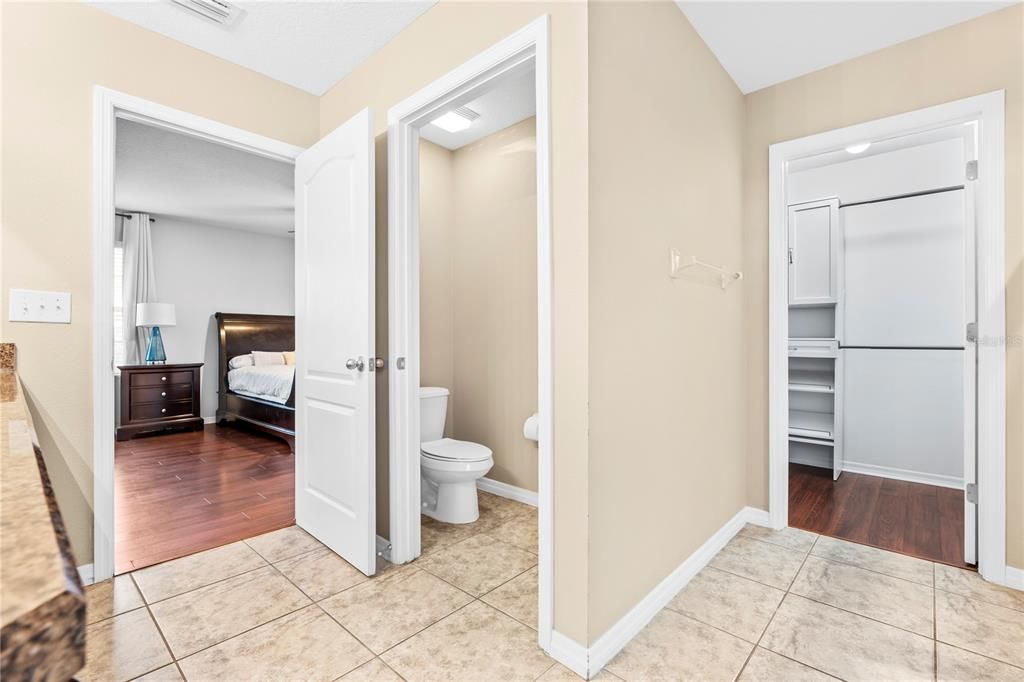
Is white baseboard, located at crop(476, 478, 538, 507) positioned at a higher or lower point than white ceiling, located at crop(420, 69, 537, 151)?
lower

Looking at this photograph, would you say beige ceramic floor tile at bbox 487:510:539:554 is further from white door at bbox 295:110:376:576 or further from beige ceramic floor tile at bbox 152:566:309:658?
beige ceramic floor tile at bbox 152:566:309:658

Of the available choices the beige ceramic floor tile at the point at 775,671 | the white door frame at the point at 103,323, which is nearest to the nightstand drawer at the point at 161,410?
the white door frame at the point at 103,323

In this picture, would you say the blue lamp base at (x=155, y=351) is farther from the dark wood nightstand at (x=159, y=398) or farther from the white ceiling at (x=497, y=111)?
the white ceiling at (x=497, y=111)

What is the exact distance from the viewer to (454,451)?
2826mm

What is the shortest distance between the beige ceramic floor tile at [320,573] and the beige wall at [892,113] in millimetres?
2162

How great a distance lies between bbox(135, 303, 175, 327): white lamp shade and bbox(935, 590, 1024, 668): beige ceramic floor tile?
21.6ft

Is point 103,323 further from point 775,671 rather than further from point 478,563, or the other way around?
point 775,671

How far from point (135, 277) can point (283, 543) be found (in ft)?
15.2

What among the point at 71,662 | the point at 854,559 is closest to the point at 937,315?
the point at 854,559

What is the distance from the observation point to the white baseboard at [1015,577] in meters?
2.02

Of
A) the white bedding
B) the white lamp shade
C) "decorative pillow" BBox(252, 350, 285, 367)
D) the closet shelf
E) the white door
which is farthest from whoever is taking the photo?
"decorative pillow" BBox(252, 350, 285, 367)

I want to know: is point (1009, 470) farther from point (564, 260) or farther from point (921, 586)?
point (564, 260)

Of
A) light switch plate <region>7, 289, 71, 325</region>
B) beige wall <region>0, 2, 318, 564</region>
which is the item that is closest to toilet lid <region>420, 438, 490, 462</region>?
beige wall <region>0, 2, 318, 564</region>

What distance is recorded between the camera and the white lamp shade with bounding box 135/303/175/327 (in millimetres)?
5309
